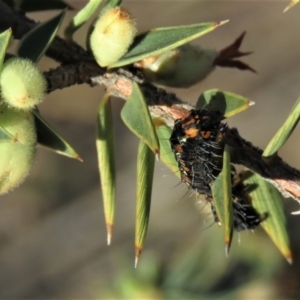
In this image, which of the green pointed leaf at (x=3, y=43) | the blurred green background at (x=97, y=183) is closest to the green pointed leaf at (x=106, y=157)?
the green pointed leaf at (x=3, y=43)

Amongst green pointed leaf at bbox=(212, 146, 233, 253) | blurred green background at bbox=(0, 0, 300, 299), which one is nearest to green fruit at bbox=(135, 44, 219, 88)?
green pointed leaf at bbox=(212, 146, 233, 253)

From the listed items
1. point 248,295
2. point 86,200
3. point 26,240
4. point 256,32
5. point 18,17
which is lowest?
point 26,240

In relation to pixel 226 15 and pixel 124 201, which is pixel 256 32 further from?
pixel 124 201

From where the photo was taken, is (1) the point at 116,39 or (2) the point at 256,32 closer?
(1) the point at 116,39

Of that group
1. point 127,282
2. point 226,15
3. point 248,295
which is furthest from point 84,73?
point 226,15

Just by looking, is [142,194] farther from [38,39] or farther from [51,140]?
[38,39]

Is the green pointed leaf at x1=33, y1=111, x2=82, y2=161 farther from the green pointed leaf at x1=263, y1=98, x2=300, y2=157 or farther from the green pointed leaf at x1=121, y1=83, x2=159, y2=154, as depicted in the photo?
the green pointed leaf at x1=263, y1=98, x2=300, y2=157
